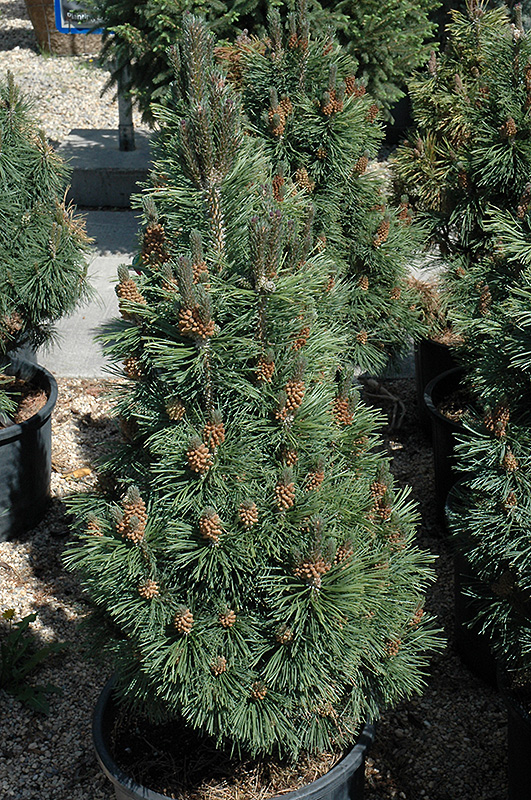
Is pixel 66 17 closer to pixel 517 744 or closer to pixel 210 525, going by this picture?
pixel 210 525

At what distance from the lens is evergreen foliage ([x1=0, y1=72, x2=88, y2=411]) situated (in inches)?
146

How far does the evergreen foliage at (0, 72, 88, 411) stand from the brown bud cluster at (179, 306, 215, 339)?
2050 millimetres

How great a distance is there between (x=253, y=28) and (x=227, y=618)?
4.85m

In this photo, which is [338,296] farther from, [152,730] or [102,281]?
[102,281]

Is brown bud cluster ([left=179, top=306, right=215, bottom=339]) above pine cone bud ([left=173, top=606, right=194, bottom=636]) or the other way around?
above

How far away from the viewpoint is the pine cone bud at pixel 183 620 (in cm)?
201

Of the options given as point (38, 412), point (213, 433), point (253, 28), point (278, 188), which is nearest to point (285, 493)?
point (213, 433)

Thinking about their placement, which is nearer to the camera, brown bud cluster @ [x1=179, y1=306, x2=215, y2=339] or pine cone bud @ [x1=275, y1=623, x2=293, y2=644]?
brown bud cluster @ [x1=179, y1=306, x2=215, y2=339]

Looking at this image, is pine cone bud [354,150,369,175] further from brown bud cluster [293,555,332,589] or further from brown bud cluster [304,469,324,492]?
brown bud cluster [293,555,332,589]

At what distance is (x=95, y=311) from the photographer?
20.2ft

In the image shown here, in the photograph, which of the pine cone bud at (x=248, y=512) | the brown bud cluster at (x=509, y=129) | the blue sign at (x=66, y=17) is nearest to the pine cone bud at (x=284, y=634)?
the pine cone bud at (x=248, y=512)

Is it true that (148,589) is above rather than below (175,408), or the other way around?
below

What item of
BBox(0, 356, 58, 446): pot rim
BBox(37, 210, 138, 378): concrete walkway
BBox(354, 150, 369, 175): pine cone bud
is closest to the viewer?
BBox(354, 150, 369, 175): pine cone bud

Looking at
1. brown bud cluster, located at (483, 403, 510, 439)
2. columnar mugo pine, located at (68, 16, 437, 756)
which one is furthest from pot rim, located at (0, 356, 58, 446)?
brown bud cluster, located at (483, 403, 510, 439)
